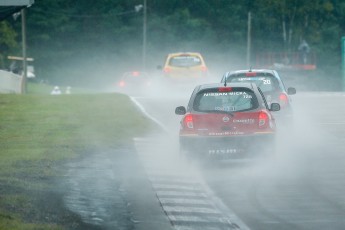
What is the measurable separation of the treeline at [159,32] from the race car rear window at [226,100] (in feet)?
278

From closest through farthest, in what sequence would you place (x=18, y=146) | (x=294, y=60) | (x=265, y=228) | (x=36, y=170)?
1. (x=265, y=228)
2. (x=36, y=170)
3. (x=18, y=146)
4. (x=294, y=60)

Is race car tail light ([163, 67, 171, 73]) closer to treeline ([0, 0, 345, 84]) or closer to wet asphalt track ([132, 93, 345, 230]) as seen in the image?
wet asphalt track ([132, 93, 345, 230])

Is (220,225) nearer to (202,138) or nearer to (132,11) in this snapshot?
(202,138)

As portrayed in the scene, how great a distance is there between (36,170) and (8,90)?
37673mm

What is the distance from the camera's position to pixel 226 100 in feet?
68.9

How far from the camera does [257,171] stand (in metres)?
20.4

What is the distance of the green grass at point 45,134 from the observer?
16.4 metres

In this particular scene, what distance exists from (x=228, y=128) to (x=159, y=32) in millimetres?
89655

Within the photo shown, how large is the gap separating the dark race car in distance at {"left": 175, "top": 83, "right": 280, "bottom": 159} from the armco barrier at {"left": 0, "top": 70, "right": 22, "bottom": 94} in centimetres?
3325

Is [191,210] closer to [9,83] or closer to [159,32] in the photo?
[9,83]

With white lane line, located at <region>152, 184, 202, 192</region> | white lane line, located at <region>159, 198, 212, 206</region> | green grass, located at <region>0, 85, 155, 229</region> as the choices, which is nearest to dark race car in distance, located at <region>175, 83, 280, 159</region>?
white lane line, located at <region>152, 184, 202, 192</region>

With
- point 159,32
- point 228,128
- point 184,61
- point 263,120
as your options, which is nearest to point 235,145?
point 228,128

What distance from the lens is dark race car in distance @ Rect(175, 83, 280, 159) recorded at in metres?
20.5

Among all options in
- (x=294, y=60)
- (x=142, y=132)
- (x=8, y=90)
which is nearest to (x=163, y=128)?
(x=142, y=132)
